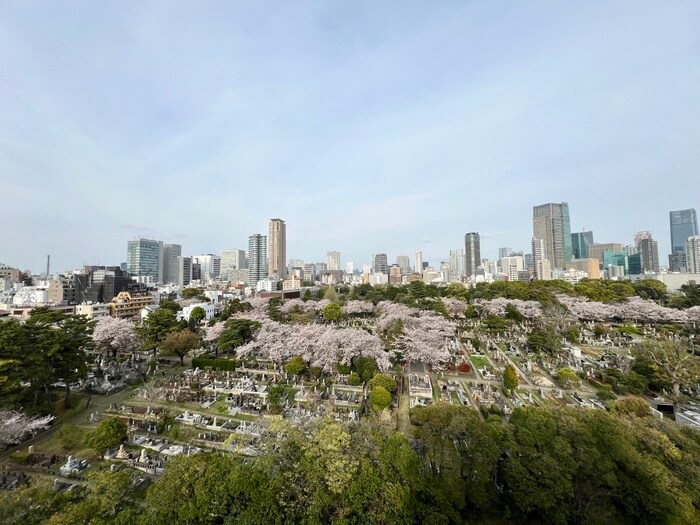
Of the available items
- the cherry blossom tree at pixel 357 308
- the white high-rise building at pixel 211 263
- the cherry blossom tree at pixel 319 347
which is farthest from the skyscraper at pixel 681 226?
the white high-rise building at pixel 211 263

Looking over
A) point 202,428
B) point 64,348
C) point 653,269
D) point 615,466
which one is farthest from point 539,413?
point 653,269

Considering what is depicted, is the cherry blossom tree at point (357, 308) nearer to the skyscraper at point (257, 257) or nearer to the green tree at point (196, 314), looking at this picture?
the green tree at point (196, 314)

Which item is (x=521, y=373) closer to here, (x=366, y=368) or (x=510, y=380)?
(x=510, y=380)

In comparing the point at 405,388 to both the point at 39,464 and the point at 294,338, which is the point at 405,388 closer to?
the point at 294,338

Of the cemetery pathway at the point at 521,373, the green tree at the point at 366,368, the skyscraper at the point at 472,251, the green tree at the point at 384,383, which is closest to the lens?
the green tree at the point at 384,383

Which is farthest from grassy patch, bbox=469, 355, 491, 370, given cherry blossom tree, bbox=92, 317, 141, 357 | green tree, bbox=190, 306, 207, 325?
green tree, bbox=190, 306, 207, 325

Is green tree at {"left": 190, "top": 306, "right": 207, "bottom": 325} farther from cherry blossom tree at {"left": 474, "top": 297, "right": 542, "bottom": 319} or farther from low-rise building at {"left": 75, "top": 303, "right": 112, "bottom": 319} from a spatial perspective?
cherry blossom tree at {"left": 474, "top": 297, "right": 542, "bottom": 319}

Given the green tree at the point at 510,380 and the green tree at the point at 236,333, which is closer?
the green tree at the point at 510,380
